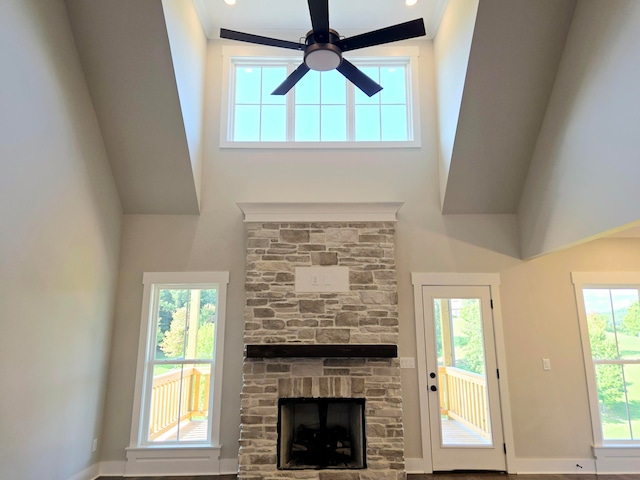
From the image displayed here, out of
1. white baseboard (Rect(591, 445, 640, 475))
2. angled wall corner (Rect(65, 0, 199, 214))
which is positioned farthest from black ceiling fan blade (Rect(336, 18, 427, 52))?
white baseboard (Rect(591, 445, 640, 475))

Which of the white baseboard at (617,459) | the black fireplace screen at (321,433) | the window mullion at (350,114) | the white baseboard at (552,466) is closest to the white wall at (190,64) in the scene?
the window mullion at (350,114)

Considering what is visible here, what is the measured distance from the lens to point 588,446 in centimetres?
477

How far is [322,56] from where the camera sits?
3.50m

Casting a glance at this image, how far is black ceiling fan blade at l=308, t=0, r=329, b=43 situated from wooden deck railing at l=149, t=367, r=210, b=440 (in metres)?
3.79

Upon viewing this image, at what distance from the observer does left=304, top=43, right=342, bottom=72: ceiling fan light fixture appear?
343cm

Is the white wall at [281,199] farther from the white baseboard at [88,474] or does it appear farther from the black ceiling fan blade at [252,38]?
the black ceiling fan blade at [252,38]

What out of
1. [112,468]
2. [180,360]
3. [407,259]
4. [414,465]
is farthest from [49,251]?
[414,465]

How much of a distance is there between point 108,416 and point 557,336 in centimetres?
523

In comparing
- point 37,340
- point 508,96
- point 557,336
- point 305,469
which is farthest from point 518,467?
point 37,340

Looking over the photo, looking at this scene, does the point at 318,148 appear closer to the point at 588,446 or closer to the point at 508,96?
the point at 508,96

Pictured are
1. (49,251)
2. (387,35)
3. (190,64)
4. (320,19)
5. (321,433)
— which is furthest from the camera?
(190,64)

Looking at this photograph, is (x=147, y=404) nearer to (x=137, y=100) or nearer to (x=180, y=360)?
(x=180, y=360)

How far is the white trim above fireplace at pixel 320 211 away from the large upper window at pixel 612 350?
8.09 feet

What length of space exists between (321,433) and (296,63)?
464 centimetres
